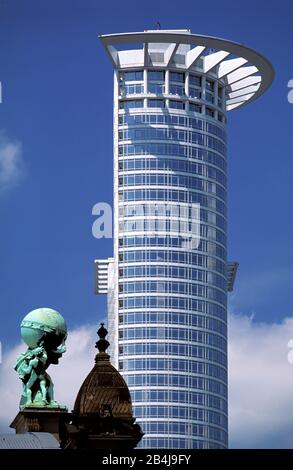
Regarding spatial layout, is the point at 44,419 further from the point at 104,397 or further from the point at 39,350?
the point at 104,397

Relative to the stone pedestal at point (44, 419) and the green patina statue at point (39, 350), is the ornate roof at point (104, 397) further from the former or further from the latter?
the green patina statue at point (39, 350)

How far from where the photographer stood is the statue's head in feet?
397

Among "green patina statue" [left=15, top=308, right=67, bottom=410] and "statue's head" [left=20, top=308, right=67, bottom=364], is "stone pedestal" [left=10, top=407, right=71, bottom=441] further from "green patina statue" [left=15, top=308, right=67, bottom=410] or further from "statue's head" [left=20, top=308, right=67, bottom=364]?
"statue's head" [left=20, top=308, right=67, bottom=364]

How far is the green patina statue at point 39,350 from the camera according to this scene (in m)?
121

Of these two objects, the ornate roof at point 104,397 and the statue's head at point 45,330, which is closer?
the ornate roof at point 104,397

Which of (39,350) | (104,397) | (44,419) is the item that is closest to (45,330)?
(39,350)

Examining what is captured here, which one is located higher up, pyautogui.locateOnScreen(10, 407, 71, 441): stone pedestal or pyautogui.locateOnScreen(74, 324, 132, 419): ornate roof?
pyautogui.locateOnScreen(10, 407, 71, 441): stone pedestal

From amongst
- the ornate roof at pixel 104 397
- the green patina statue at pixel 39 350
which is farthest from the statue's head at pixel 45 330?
the ornate roof at pixel 104 397

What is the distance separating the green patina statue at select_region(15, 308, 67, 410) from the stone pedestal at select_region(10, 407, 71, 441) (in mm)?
1882

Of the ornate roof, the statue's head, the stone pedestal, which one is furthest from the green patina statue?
the ornate roof

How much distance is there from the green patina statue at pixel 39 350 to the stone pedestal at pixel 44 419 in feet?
6.17
